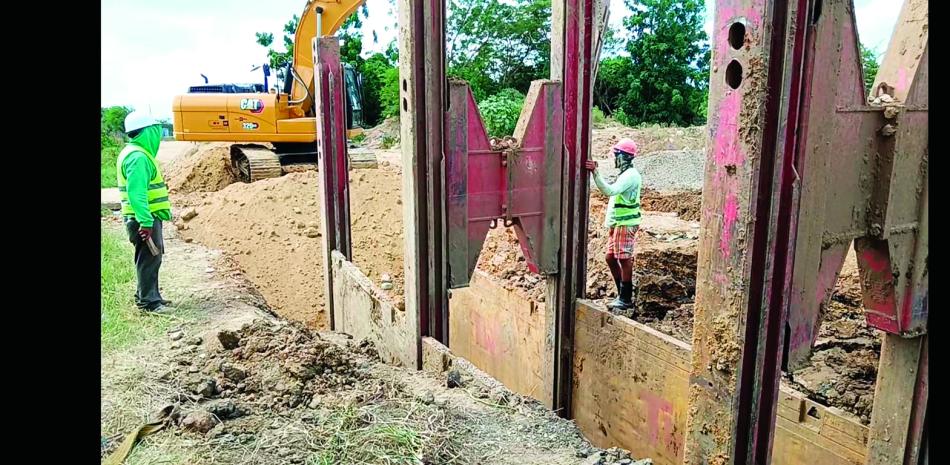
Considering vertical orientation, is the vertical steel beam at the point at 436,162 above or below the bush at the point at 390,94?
below

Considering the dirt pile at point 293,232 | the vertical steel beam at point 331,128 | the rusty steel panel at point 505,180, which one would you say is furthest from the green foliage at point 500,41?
the rusty steel panel at point 505,180

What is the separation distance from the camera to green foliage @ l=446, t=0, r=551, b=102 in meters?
24.4

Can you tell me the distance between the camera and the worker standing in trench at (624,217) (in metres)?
6.04

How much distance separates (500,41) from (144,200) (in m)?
20.0

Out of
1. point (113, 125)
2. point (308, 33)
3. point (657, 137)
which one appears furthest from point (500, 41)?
point (113, 125)

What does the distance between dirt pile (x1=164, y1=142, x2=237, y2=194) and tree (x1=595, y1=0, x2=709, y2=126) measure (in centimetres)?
1406

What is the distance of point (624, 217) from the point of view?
6.09 metres

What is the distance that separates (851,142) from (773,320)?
89 cm

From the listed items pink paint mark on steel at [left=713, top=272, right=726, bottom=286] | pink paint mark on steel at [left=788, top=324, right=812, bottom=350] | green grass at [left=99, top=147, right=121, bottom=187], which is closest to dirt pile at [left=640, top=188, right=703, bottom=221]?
pink paint mark on steel at [left=788, top=324, right=812, bottom=350]

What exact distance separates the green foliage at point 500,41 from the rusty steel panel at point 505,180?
64.4 feet

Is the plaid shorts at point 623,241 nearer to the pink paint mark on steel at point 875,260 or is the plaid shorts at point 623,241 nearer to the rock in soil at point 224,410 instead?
the pink paint mark on steel at point 875,260

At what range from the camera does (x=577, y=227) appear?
512cm

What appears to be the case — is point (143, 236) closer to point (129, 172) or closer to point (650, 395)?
point (129, 172)
